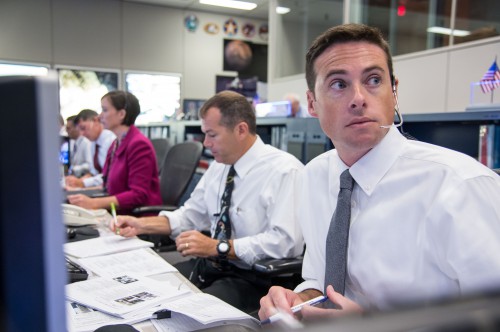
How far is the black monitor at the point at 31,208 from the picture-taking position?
13.8 inches

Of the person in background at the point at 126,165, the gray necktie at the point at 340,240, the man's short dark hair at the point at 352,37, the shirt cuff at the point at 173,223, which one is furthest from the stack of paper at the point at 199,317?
the person in background at the point at 126,165

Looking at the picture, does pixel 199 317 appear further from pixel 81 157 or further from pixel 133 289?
pixel 81 157

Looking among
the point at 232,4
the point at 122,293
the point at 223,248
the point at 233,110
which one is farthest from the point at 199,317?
the point at 232,4

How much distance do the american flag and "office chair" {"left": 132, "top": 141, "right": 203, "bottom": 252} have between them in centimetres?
165

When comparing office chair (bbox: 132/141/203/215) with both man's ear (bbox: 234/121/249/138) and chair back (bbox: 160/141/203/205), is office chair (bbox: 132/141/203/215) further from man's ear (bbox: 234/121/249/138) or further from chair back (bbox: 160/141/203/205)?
man's ear (bbox: 234/121/249/138)

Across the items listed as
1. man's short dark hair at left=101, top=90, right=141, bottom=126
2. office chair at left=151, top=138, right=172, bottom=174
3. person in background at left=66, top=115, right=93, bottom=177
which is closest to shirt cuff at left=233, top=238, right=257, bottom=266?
man's short dark hair at left=101, top=90, right=141, bottom=126

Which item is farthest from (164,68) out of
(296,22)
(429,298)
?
(429,298)

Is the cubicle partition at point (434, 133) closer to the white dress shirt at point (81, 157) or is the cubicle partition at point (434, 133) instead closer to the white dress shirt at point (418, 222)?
the white dress shirt at point (418, 222)

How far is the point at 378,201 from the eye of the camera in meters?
1.02

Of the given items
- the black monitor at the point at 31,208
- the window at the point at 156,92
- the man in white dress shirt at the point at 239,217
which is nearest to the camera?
the black monitor at the point at 31,208

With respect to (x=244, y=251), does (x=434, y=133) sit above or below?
above

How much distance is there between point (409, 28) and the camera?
5.23m

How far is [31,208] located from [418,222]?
828 millimetres

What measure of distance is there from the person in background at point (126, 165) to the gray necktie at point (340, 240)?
1702 millimetres
